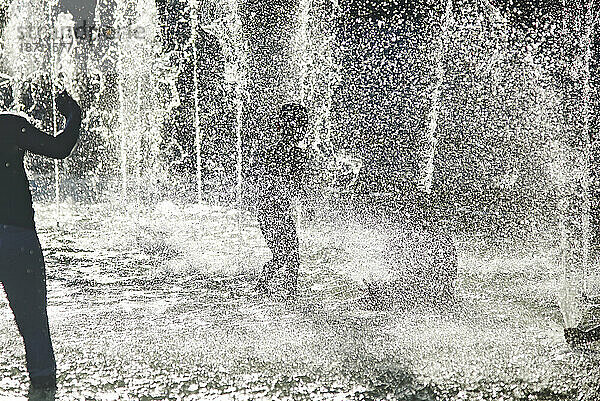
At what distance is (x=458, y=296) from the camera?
6887mm

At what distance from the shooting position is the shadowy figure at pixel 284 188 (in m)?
6.82

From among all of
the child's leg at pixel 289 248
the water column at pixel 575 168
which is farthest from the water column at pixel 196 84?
the child's leg at pixel 289 248

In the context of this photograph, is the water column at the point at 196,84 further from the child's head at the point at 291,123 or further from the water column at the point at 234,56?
the child's head at the point at 291,123

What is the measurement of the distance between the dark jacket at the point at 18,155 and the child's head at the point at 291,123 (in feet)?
9.00

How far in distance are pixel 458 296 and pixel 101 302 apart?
307 cm

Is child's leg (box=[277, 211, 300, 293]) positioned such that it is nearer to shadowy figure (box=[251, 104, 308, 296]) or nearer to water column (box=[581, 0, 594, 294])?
shadowy figure (box=[251, 104, 308, 296])

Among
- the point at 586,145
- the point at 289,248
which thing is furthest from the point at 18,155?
the point at 586,145

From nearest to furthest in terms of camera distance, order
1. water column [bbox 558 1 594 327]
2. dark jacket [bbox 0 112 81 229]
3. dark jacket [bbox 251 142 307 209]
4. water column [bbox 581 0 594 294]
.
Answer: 1. dark jacket [bbox 0 112 81 229]
2. dark jacket [bbox 251 142 307 209]
3. water column [bbox 558 1 594 327]
4. water column [bbox 581 0 594 294]

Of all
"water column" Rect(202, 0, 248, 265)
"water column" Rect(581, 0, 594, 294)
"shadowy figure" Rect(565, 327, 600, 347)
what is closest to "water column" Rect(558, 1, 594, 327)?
"water column" Rect(581, 0, 594, 294)

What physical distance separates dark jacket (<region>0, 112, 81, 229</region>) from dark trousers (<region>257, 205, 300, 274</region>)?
2764mm

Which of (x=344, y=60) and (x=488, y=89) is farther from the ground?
(x=344, y=60)

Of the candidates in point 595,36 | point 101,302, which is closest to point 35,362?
point 101,302

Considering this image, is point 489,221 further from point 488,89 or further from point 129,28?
point 129,28

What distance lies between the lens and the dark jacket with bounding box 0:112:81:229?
13.8ft
